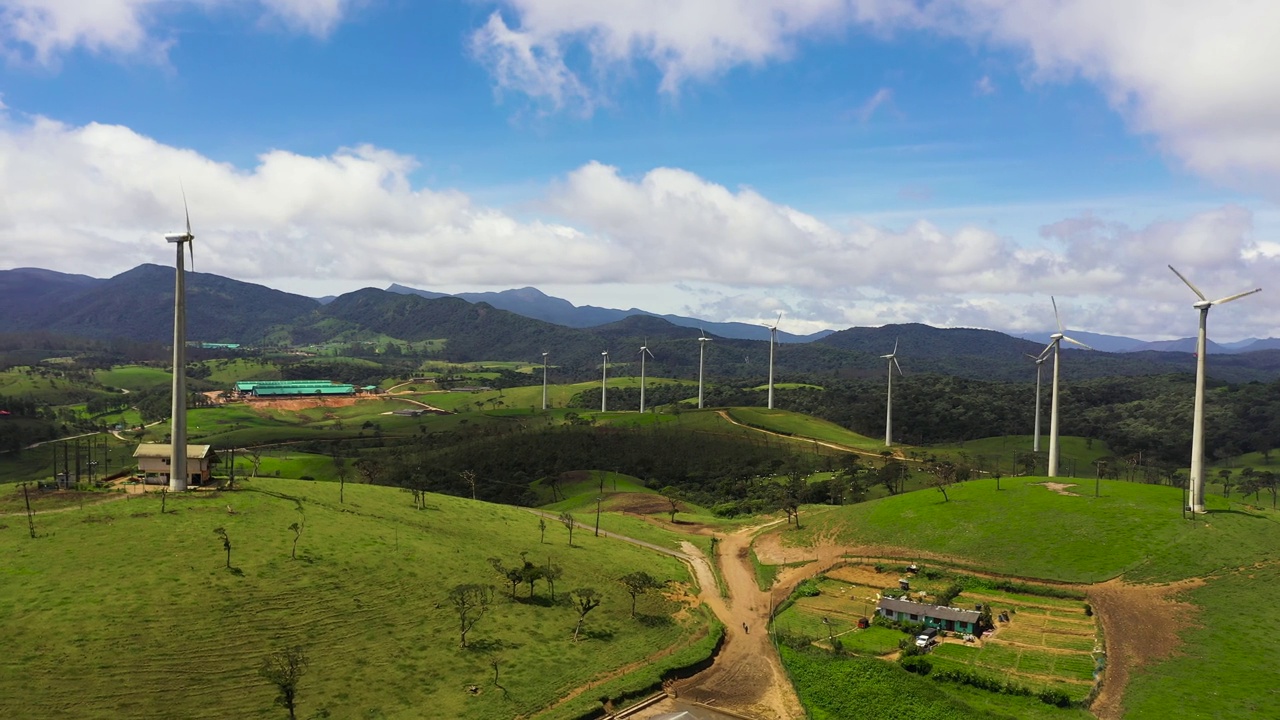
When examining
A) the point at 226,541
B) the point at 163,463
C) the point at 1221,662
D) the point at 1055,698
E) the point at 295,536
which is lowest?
the point at 1055,698

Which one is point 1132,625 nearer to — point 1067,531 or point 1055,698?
point 1055,698

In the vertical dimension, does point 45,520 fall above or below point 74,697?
above

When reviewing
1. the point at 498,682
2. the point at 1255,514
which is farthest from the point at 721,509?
the point at 498,682

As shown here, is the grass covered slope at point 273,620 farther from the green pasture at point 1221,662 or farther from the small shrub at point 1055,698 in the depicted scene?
the green pasture at point 1221,662

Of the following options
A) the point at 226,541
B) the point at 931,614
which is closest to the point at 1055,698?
the point at 931,614

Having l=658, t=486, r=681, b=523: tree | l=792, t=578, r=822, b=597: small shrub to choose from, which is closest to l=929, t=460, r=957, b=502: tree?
l=658, t=486, r=681, b=523: tree

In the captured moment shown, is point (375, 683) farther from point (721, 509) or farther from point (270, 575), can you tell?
point (721, 509)
